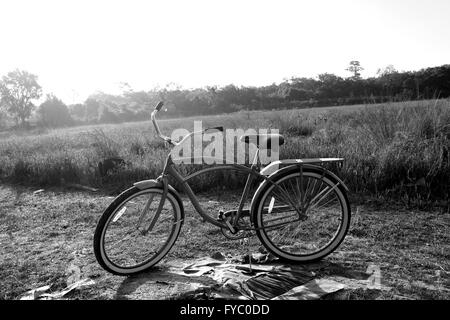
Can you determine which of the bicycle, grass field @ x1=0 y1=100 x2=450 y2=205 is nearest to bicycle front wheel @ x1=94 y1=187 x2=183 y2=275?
the bicycle

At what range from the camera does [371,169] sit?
5.30 metres

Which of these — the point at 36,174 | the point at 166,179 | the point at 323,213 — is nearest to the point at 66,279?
the point at 166,179

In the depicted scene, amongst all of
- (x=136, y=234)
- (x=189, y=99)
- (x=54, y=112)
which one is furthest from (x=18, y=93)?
(x=136, y=234)

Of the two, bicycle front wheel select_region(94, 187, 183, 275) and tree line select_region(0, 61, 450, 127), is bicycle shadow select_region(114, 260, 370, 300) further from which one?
tree line select_region(0, 61, 450, 127)

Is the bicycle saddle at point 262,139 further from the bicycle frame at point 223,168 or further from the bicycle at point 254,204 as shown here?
the bicycle frame at point 223,168

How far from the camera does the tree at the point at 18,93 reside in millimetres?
56031

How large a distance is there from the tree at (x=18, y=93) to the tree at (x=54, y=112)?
7995 mm

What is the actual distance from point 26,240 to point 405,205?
4.48 m

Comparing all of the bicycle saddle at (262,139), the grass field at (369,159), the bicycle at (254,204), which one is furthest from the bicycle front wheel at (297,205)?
the grass field at (369,159)

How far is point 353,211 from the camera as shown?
14.4 ft

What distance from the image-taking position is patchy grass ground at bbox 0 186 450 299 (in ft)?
8.82

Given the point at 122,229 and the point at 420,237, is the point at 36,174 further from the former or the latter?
the point at 420,237

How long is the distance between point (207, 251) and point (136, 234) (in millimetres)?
790

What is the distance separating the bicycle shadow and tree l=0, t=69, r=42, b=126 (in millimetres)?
59421
